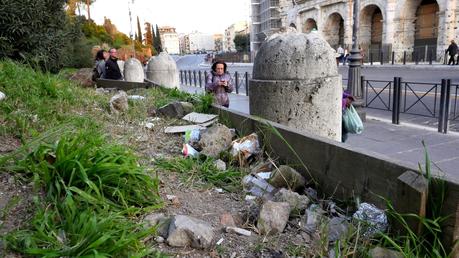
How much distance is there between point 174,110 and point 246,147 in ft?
7.25

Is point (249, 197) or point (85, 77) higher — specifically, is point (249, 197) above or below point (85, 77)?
below

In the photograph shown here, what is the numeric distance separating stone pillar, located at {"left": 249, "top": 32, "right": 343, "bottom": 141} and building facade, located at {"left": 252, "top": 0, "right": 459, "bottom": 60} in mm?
19787

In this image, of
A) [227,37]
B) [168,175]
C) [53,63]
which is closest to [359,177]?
[168,175]

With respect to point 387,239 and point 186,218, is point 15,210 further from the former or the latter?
point 387,239

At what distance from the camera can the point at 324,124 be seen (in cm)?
414

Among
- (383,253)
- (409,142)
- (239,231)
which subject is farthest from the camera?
(409,142)

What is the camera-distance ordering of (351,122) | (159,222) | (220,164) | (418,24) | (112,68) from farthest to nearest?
1. (418,24)
2. (112,68)
3. (351,122)
4. (220,164)
5. (159,222)

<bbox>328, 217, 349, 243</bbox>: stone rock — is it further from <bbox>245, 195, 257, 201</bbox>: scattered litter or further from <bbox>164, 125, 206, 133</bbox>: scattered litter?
<bbox>164, 125, 206, 133</bbox>: scattered litter

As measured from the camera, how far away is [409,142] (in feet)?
24.8

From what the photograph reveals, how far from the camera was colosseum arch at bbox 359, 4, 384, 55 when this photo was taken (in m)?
44.2

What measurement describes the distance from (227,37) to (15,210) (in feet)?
613

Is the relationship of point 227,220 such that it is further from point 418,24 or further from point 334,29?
point 334,29

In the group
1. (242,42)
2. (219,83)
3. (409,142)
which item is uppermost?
(242,42)

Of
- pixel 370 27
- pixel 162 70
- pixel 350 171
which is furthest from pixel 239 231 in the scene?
pixel 370 27
